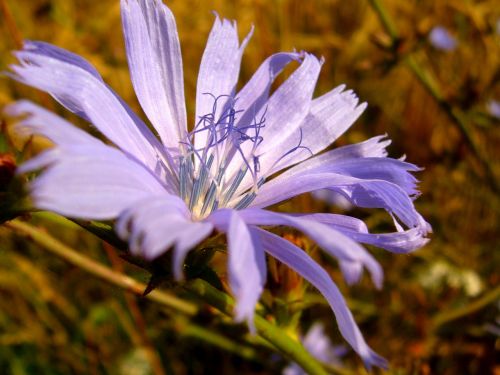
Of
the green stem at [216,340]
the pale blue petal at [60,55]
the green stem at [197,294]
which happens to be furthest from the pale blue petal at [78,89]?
the green stem at [216,340]

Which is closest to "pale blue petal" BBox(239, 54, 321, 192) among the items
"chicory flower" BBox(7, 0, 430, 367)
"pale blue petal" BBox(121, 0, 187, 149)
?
"chicory flower" BBox(7, 0, 430, 367)

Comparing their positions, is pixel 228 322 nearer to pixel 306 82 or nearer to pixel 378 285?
pixel 306 82

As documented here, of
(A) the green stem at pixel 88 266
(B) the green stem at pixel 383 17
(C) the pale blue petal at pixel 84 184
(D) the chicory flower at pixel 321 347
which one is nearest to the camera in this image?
(C) the pale blue petal at pixel 84 184

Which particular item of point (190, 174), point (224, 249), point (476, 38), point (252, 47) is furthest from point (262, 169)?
point (476, 38)

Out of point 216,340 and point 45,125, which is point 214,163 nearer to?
point 45,125

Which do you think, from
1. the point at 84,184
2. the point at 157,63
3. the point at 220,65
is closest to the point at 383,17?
the point at 220,65

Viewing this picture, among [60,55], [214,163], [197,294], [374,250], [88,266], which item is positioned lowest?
[374,250]

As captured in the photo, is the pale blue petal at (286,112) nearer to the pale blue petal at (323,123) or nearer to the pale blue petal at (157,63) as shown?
the pale blue petal at (323,123)
